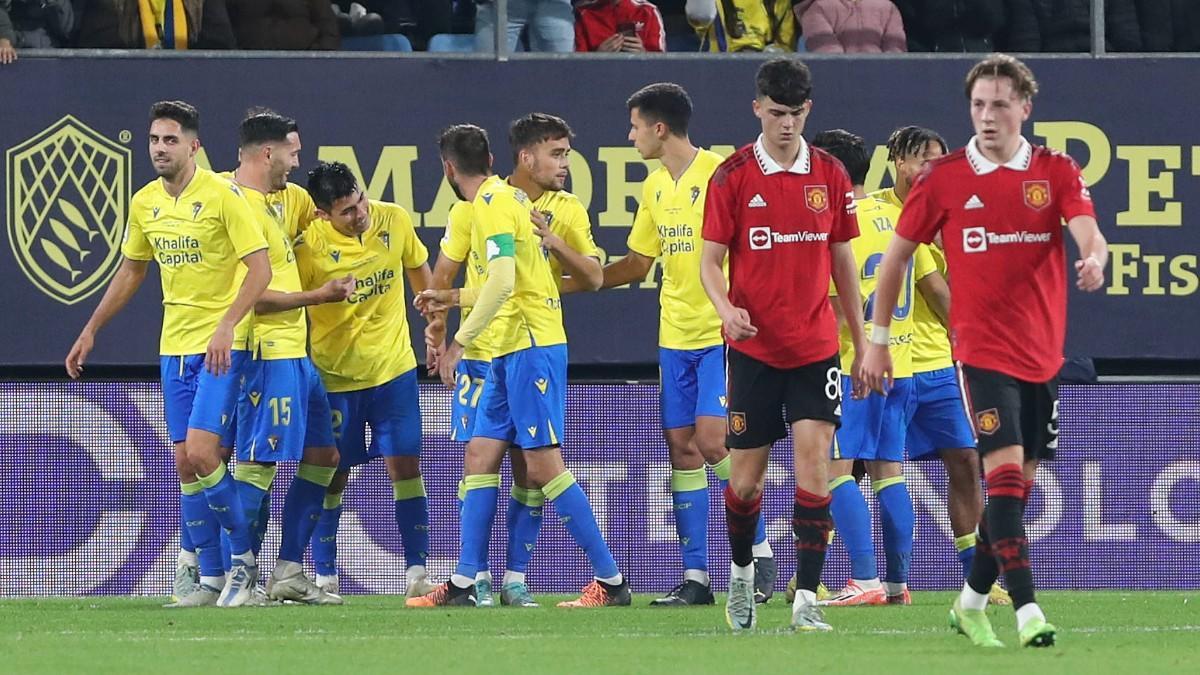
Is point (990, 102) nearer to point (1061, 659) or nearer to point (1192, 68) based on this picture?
point (1061, 659)

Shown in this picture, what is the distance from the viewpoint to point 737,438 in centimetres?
764

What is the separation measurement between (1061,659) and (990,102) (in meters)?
1.76

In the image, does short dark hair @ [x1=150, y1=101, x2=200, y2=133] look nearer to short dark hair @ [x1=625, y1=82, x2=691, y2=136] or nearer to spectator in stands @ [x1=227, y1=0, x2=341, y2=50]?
short dark hair @ [x1=625, y1=82, x2=691, y2=136]

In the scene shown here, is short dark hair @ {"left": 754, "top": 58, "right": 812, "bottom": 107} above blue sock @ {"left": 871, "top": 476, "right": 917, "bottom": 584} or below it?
above

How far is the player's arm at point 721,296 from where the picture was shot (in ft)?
24.1

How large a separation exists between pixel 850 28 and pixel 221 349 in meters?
4.54

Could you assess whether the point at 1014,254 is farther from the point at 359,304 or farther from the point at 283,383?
the point at 359,304

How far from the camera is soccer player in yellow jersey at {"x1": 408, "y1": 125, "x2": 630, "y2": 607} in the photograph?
937 centimetres

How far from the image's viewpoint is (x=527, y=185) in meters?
9.82

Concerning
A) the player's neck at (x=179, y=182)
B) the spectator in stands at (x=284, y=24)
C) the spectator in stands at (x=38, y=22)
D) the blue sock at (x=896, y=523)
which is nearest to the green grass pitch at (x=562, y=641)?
the blue sock at (x=896, y=523)

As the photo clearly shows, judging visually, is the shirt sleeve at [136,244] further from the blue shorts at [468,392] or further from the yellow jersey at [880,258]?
the yellow jersey at [880,258]

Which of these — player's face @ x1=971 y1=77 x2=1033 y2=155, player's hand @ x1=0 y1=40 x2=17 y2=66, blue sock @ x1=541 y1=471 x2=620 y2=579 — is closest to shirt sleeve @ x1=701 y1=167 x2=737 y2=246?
player's face @ x1=971 y1=77 x2=1033 y2=155

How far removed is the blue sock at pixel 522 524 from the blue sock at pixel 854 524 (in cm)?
138

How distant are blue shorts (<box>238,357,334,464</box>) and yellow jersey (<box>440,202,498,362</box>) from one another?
30.1 inches
